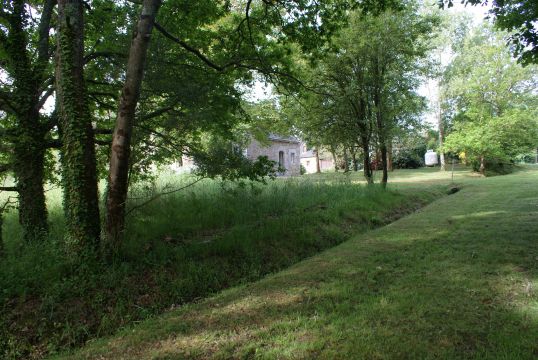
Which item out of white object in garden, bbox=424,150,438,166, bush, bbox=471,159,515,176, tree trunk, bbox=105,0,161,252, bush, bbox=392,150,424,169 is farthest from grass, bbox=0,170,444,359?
bush, bbox=392,150,424,169

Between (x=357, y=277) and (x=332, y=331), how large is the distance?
1960mm

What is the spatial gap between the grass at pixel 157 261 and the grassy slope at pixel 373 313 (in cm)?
62

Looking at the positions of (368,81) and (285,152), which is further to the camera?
(285,152)

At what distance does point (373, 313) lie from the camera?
4254 mm

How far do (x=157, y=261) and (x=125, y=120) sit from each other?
8.30 feet

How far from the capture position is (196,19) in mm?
9078

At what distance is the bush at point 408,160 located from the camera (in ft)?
143

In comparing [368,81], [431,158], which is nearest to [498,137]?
[431,158]

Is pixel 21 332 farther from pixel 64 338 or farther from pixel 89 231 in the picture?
pixel 89 231

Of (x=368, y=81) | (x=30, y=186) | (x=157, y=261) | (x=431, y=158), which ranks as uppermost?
(x=368, y=81)

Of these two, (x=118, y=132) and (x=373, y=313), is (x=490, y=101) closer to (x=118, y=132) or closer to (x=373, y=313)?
(x=373, y=313)

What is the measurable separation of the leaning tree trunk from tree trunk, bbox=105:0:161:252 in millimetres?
270

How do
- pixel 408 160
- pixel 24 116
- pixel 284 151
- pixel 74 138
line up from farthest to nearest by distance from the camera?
pixel 408 160 → pixel 284 151 → pixel 24 116 → pixel 74 138

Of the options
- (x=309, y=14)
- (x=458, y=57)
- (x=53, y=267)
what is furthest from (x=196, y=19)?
(x=458, y=57)
